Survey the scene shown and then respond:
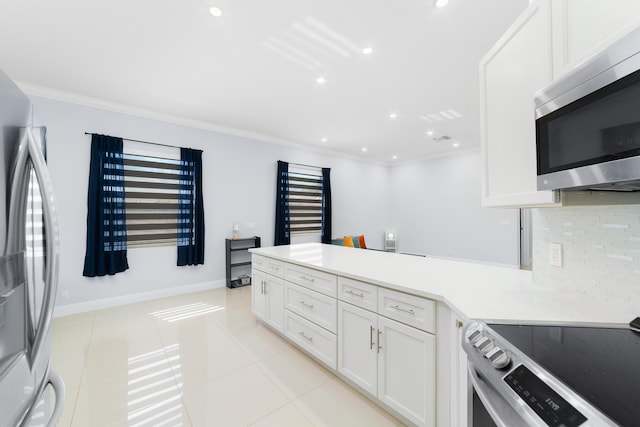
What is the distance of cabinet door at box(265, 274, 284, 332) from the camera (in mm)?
2560

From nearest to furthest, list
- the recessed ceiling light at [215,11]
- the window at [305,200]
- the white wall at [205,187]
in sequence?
the recessed ceiling light at [215,11] < the white wall at [205,187] < the window at [305,200]

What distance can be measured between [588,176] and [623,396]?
0.56 meters

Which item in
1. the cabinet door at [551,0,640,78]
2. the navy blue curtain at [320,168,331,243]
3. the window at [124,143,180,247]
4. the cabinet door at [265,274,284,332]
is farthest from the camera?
the navy blue curtain at [320,168,331,243]

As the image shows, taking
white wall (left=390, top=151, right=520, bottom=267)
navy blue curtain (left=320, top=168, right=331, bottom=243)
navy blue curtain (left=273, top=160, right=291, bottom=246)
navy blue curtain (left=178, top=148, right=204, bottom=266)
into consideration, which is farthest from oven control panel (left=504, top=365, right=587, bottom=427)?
white wall (left=390, top=151, right=520, bottom=267)

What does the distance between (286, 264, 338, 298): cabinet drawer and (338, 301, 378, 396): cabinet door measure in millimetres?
145

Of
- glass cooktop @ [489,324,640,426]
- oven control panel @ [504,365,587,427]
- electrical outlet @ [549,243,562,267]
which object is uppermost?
electrical outlet @ [549,243,562,267]

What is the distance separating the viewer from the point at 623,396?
1.94 feet

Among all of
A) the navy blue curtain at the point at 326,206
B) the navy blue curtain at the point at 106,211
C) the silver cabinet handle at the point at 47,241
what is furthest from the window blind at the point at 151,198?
the silver cabinet handle at the point at 47,241

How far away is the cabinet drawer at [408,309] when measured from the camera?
1392mm

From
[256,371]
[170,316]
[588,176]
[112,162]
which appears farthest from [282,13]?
[170,316]

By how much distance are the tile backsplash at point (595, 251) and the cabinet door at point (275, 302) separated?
1.98 meters

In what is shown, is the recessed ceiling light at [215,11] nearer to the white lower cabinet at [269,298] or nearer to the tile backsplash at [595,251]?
the white lower cabinet at [269,298]

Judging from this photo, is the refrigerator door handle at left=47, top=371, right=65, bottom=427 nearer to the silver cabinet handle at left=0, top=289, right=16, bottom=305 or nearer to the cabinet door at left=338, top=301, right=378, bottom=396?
the silver cabinet handle at left=0, top=289, right=16, bottom=305

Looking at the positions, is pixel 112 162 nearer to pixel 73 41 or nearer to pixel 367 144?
pixel 73 41
